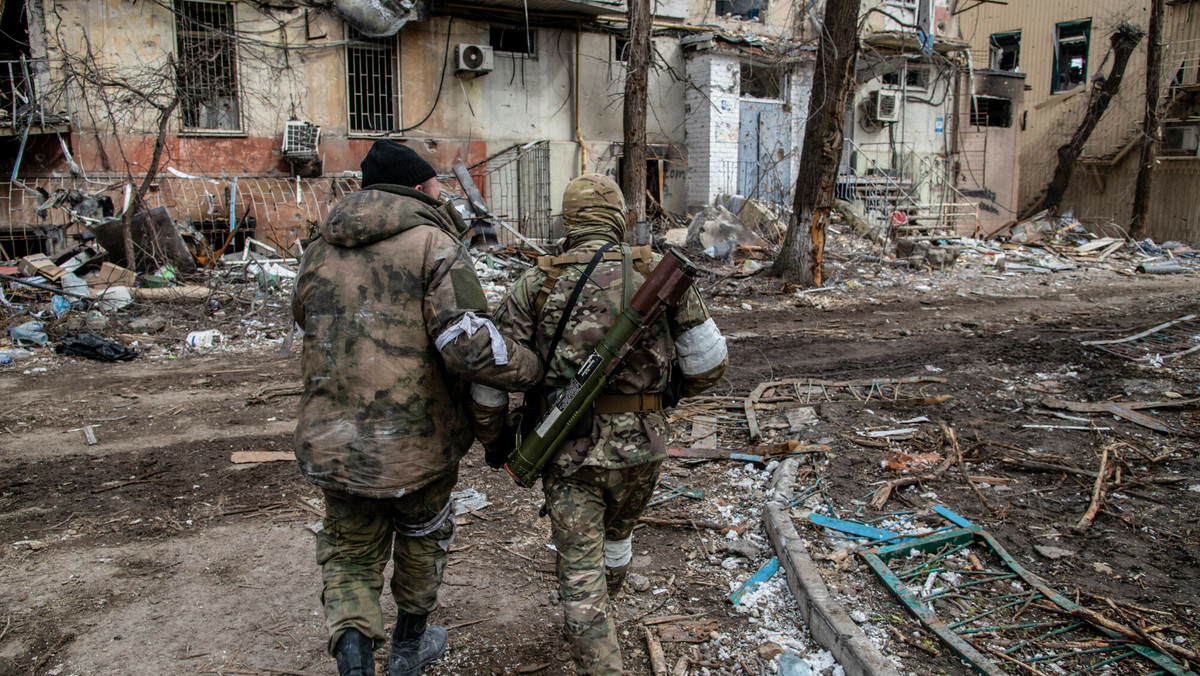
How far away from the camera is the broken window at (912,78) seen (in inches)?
784

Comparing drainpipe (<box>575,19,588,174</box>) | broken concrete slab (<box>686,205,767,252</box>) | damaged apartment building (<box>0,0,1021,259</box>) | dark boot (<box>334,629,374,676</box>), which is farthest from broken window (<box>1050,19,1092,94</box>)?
dark boot (<box>334,629,374,676</box>)

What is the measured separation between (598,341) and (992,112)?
2313 centimetres

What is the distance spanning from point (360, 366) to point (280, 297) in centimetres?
809

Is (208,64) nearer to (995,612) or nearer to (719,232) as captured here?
(719,232)

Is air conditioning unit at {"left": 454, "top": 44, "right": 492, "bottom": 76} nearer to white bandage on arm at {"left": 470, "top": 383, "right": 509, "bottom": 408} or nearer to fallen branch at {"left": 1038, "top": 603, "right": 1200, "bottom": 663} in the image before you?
white bandage on arm at {"left": 470, "top": 383, "right": 509, "bottom": 408}

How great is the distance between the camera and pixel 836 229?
16188mm

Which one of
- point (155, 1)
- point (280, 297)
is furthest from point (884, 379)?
point (155, 1)

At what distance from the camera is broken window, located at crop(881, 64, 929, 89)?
1992 centimetres

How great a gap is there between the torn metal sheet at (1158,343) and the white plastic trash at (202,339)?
347 inches

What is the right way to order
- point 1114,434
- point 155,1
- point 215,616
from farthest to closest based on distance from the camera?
point 155,1, point 1114,434, point 215,616

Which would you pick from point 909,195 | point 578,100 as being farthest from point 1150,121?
point 578,100

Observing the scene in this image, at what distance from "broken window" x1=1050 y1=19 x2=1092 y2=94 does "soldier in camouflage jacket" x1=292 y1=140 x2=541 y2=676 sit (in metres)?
26.6

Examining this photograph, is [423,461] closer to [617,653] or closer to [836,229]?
[617,653]

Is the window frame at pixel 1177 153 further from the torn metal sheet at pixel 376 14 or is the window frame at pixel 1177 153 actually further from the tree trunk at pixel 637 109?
the torn metal sheet at pixel 376 14
